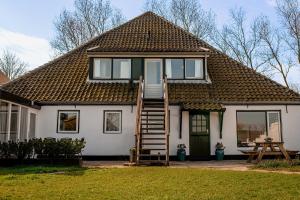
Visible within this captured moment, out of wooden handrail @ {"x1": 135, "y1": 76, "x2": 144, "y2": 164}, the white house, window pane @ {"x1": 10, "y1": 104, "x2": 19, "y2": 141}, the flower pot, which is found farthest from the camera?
the white house

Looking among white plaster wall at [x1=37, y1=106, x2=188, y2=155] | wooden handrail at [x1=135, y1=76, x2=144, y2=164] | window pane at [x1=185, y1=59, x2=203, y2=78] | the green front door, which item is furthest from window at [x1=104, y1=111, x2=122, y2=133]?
window pane at [x1=185, y1=59, x2=203, y2=78]

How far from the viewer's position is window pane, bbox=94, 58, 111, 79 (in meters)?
20.2

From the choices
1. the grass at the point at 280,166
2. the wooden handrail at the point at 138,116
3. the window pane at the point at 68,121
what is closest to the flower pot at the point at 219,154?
the wooden handrail at the point at 138,116

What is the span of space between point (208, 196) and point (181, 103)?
10.6 m

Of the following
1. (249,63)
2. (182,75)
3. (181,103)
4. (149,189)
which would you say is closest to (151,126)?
(181,103)

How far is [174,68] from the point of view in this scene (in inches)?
797

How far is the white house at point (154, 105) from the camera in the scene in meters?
18.2

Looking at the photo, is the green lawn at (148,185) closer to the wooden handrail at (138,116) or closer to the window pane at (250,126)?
the wooden handrail at (138,116)

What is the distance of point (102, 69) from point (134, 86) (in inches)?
78.4

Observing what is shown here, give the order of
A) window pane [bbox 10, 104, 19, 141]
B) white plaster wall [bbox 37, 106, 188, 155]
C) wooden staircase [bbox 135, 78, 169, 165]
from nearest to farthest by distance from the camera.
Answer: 1. wooden staircase [bbox 135, 78, 169, 165]
2. window pane [bbox 10, 104, 19, 141]
3. white plaster wall [bbox 37, 106, 188, 155]

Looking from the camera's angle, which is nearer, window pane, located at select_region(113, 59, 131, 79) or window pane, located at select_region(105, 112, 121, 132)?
window pane, located at select_region(105, 112, 121, 132)

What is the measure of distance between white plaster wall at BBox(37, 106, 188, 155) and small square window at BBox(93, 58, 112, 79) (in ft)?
7.64

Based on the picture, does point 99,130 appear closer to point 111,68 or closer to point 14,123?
point 111,68

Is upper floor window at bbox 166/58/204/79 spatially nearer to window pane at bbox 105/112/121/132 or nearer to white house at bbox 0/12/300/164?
white house at bbox 0/12/300/164
